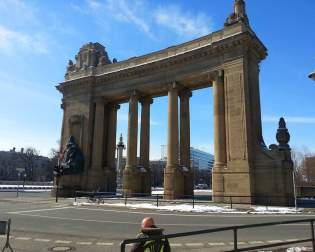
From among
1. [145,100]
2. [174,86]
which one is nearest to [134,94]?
[145,100]

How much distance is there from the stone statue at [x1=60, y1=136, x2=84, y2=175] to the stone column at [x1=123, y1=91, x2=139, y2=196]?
296 inches

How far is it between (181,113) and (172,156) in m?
7.39

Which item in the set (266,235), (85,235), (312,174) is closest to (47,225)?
(85,235)

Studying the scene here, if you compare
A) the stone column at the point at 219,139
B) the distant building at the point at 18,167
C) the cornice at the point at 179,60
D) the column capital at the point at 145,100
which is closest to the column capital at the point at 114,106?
the cornice at the point at 179,60

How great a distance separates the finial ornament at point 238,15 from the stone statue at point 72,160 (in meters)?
25.9

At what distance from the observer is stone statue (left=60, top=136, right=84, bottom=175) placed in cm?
4628

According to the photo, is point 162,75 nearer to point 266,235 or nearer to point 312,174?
point 266,235

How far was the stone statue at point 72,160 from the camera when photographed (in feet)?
152

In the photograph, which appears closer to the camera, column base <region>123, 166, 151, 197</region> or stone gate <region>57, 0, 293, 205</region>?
stone gate <region>57, 0, 293, 205</region>

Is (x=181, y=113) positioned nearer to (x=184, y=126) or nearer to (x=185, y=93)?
(x=184, y=126)

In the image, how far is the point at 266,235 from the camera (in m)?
13.5

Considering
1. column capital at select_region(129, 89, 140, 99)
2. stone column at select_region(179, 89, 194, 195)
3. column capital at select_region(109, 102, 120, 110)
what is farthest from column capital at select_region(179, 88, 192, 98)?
column capital at select_region(109, 102, 120, 110)

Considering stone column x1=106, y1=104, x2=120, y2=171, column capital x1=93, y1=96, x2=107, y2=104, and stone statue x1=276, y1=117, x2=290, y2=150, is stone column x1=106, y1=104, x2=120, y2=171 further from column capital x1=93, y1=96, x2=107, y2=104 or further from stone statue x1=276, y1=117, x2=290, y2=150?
stone statue x1=276, y1=117, x2=290, y2=150

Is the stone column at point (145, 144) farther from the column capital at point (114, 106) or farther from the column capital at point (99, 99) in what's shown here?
the column capital at point (114, 106)
